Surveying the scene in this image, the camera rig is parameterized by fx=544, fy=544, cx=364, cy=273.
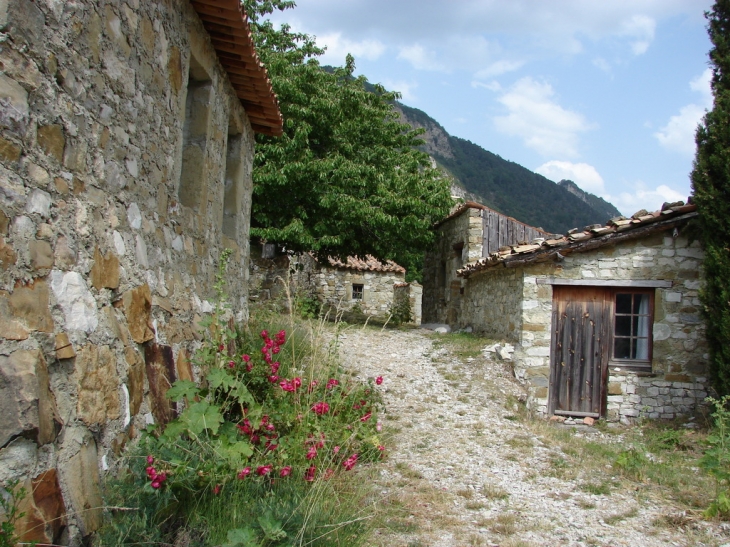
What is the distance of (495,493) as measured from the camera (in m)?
4.45

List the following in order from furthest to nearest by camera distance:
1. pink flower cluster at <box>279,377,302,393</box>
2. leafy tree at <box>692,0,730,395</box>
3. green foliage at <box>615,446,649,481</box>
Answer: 1. leafy tree at <box>692,0,730,395</box>
2. green foliage at <box>615,446,649,481</box>
3. pink flower cluster at <box>279,377,302,393</box>

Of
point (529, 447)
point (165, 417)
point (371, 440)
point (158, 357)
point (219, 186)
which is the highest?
point (219, 186)

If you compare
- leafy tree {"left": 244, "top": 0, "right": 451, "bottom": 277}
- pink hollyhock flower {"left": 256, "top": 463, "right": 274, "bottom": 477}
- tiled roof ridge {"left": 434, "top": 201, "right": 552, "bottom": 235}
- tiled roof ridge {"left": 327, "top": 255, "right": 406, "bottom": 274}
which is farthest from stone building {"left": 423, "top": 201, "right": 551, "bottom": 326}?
pink hollyhock flower {"left": 256, "top": 463, "right": 274, "bottom": 477}

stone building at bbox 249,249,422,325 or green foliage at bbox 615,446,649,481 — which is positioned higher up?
stone building at bbox 249,249,422,325

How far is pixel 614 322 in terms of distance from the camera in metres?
8.67

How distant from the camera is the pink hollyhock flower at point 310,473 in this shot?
3.46 m

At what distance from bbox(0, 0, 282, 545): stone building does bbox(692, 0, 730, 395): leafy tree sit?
6.82 m

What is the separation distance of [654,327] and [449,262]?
7.00 m

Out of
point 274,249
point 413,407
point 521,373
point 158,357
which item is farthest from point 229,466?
point 274,249

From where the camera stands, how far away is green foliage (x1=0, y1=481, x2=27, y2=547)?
1769mm

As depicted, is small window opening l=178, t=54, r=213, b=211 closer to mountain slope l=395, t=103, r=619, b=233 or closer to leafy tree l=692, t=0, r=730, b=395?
leafy tree l=692, t=0, r=730, b=395

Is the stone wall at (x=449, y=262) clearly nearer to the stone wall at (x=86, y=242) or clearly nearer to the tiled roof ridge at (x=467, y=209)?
the tiled roof ridge at (x=467, y=209)

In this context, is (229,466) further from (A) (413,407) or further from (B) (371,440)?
(A) (413,407)

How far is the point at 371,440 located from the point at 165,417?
1.77 metres
